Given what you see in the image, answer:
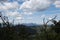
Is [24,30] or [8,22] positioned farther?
[24,30]

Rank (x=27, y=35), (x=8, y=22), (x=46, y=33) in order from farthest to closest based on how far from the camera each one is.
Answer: (x=27, y=35)
(x=46, y=33)
(x=8, y=22)

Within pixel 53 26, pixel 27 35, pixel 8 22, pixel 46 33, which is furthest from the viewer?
pixel 53 26

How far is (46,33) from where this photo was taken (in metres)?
15.6

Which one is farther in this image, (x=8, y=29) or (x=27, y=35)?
(x=27, y=35)

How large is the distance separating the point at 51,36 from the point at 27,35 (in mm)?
2122

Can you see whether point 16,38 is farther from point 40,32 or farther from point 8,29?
point 40,32

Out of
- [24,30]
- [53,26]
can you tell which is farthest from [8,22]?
[53,26]

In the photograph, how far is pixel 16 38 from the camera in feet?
48.2

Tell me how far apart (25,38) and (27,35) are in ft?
1.28

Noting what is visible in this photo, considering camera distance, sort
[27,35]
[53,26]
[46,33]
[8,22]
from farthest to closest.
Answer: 1. [53,26]
2. [27,35]
3. [46,33]
4. [8,22]

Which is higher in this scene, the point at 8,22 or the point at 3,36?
the point at 8,22

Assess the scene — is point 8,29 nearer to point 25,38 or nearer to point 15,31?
point 15,31

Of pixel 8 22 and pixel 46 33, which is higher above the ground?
pixel 8 22

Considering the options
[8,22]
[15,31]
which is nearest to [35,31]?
[15,31]
